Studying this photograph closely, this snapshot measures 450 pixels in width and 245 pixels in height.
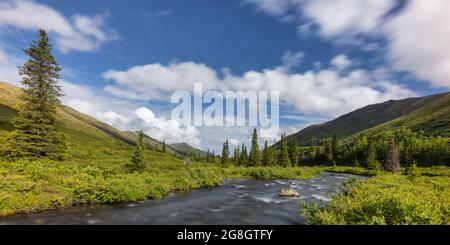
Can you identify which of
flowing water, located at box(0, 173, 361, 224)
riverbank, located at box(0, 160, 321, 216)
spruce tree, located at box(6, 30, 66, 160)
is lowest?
flowing water, located at box(0, 173, 361, 224)

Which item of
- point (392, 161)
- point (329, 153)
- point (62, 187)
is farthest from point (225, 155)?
point (62, 187)

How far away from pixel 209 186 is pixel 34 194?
27.9m

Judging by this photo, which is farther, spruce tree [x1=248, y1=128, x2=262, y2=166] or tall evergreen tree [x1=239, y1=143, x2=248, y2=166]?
tall evergreen tree [x1=239, y1=143, x2=248, y2=166]

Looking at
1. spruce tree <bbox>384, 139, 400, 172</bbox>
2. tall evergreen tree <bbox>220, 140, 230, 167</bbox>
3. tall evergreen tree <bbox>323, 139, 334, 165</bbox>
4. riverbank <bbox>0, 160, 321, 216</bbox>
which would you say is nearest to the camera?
riverbank <bbox>0, 160, 321, 216</bbox>

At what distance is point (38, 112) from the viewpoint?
38.1 m

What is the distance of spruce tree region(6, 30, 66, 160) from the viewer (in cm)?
3631

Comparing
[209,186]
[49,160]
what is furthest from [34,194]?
[209,186]

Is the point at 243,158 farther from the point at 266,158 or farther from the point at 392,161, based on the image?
the point at 392,161

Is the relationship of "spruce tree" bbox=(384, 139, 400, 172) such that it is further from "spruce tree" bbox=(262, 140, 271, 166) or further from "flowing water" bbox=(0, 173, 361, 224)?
"flowing water" bbox=(0, 173, 361, 224)

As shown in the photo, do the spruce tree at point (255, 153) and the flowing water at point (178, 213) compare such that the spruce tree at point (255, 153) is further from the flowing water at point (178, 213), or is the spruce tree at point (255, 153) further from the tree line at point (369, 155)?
the flowing water at point (178, 213)

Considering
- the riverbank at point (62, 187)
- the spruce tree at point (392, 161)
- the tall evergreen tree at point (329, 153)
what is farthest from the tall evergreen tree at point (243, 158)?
the riverbank at point (62, 187)

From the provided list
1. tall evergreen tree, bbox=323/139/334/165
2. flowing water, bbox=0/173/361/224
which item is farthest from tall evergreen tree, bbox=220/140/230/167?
flowing water, bbox=0/173/361/224
